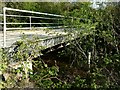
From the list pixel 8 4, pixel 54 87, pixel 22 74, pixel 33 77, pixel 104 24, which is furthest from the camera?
pixel 8 4

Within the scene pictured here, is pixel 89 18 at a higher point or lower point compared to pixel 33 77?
higher

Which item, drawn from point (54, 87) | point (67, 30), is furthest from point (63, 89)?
point (67, 30)

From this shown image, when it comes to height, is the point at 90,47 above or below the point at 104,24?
below

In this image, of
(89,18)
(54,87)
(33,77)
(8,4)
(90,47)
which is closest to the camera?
(33,77)

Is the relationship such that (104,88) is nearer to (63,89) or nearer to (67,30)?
(63,89)

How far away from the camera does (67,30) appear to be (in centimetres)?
620

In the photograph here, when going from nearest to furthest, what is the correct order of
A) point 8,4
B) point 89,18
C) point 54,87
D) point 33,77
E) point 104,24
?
point 33,77, point 54,87, point 104,24, point 89,18, point 8,4

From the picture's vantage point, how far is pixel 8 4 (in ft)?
45.2

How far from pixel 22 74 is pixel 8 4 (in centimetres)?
1086

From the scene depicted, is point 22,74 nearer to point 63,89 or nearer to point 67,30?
point 63,89

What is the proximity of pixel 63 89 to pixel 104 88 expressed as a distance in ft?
1.92

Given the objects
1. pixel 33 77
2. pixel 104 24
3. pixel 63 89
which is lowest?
pixel 63 89

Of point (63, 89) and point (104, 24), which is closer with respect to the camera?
point (63, 89)

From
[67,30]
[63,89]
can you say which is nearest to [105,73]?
[63,89]
